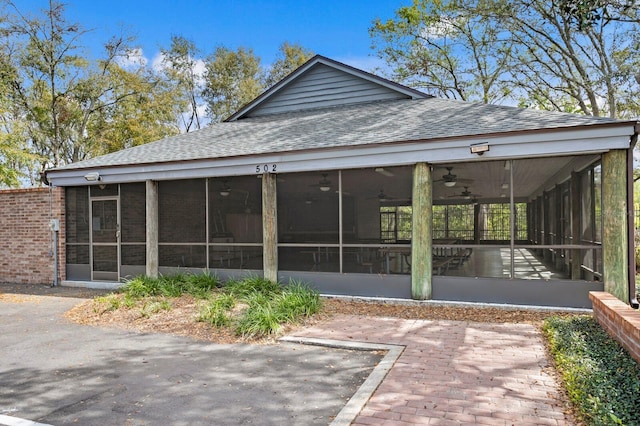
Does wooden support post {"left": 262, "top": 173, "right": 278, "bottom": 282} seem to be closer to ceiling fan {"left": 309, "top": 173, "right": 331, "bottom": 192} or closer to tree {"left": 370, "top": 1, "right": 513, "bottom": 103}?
ceiling fan {"left": 309, "top": 173, "right": 331, "bottom": 192}

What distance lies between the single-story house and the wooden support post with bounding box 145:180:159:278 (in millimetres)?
28

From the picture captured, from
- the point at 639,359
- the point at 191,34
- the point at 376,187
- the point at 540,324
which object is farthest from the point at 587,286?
the point at 191,34

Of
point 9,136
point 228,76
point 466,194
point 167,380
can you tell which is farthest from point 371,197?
point 228,76

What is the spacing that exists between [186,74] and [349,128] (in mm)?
26192

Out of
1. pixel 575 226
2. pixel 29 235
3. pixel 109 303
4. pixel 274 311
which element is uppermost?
pixel 575 226

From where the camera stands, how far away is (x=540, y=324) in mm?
6527

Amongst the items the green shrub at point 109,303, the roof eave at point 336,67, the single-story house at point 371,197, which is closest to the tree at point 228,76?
the roof eave at point 336,67

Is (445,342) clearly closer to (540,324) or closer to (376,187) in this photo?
(540,324)

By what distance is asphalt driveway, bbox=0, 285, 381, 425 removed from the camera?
389cm

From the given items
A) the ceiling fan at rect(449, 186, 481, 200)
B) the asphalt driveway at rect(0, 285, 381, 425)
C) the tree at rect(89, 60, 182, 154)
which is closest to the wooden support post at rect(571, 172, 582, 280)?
the ceiling fan at rect(449, 186, 481, 200)

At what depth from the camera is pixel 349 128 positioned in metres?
9.96

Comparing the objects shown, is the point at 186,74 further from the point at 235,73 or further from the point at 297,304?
the point at 297,304

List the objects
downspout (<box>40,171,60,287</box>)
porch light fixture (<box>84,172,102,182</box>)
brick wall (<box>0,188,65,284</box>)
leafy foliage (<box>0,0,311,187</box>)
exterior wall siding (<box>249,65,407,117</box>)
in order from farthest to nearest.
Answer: leafy foliage (<box>0,0,311,187</box>), exterior wall siding (<box>249,65,407,117</box>), brick wall (<box>0,188,65,284</box>), downspout (<box>40,171,60,287</box>), porch light fixture (<box>84,172,102,182</box>)

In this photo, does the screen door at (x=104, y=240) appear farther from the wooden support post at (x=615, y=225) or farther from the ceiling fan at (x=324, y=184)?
the wooden support post at (x=615, y=225)
